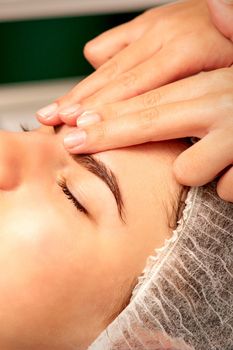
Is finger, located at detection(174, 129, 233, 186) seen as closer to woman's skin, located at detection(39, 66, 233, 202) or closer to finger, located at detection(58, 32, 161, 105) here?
woman's skin, located at detection(39, 66, 233, 202)

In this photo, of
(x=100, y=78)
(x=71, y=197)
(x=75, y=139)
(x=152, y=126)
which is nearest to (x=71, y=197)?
(x=71, y=197)

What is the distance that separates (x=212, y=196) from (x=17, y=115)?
171 centimetres

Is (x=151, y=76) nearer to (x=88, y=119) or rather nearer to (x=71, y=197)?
(x=88, y=119)

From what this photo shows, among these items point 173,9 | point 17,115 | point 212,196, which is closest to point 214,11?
point 173,9

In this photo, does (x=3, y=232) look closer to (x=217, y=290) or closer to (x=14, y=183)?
(x=14, y=183)

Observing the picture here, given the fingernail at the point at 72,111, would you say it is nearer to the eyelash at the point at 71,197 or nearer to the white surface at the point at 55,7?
the eyelash at the point at 71,197

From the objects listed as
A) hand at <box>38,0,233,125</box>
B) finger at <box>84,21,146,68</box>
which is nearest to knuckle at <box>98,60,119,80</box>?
hand at <box>38,0,233,125</box>

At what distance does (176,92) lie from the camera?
1.17 m

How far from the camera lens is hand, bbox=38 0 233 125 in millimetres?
1234

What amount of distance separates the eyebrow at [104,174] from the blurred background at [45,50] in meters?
1.52

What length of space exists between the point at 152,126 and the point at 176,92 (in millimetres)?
114

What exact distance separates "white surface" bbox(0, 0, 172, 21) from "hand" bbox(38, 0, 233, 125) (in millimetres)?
1141

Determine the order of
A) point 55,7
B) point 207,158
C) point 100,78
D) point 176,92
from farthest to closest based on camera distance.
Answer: point 55,7, point 100,78, point 176,92, point 207,158

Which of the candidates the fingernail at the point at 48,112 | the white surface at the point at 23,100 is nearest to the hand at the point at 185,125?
the fingernail at the point at 48,112
